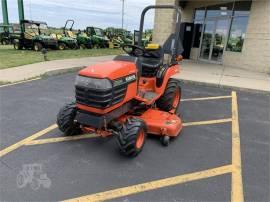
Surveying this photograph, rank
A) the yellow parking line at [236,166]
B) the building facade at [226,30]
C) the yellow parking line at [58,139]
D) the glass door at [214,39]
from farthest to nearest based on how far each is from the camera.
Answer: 1. the glass door at [214,39]
2. the building facade at [226,30]
3. the yellow parking line at [58,139]
4. the yellow parking line at [236,166]

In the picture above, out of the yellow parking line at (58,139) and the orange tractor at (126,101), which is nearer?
the orange tractor at (126,101)

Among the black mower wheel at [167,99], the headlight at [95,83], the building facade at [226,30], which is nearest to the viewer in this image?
the headlight at [95,83]

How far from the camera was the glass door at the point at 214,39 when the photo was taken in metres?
13.2

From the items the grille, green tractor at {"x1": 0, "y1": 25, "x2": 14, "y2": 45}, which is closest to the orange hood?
the grille

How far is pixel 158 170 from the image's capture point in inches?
125

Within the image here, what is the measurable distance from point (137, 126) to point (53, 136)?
1.50 metres

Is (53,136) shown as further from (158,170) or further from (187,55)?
(187,55)

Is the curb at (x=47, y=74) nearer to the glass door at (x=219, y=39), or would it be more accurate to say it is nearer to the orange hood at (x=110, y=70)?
the orange hood at (x=110, y=70)

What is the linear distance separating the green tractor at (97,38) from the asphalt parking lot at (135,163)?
17.8 m

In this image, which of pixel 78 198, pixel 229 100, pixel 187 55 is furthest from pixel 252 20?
pixel 78 198

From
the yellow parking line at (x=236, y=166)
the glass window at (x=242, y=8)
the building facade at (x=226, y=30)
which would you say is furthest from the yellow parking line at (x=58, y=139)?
the glass window at (x=242, y=8)

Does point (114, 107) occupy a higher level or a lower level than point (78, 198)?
higher

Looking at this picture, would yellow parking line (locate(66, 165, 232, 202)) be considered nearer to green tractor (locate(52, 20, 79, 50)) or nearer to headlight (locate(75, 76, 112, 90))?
headlight (locate(75, 76, 112, 90))

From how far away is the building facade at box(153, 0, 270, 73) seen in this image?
1106 centimetres
